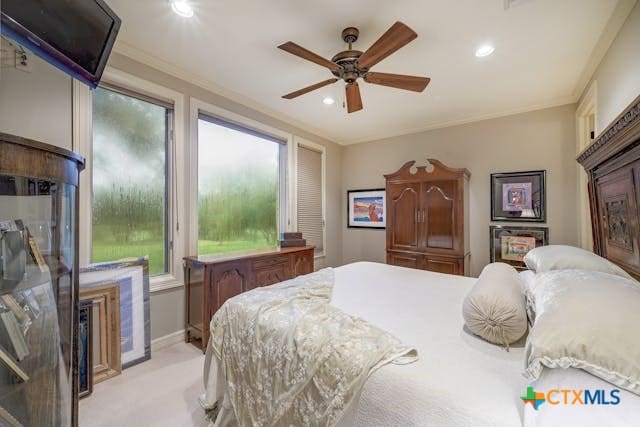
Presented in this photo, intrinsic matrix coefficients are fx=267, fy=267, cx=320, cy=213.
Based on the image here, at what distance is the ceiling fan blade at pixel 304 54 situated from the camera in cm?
177

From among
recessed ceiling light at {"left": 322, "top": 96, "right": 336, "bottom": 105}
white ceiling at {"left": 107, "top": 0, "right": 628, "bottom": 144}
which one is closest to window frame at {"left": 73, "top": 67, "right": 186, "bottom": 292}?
white ceiling at {"left": 107, "top": 0, "right": 628, "bottom": 144}

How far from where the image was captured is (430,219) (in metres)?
3.60

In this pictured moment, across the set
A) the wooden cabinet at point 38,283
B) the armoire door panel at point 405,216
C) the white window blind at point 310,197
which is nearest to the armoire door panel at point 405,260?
the armoire door panel at point 405,216

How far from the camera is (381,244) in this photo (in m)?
4.65

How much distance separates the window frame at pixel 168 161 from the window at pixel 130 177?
2.0 inches

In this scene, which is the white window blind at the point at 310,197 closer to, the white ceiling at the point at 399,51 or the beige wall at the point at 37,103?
the white ceiling at the point at 399,51

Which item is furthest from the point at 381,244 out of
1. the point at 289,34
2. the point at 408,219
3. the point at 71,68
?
the point at 71,68

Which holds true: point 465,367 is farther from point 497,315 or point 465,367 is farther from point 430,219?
point 430,219

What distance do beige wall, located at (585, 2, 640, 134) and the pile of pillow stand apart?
156 cm

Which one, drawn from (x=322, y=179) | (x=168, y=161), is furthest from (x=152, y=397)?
(x=322, y=179)

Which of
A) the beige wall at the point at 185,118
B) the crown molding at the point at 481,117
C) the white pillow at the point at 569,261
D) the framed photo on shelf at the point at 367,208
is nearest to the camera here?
the white pillow at the point at 569,261

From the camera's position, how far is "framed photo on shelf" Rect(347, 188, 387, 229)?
465cm

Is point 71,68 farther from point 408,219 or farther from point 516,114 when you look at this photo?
point 516,114

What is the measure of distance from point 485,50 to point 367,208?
2.92 meters
